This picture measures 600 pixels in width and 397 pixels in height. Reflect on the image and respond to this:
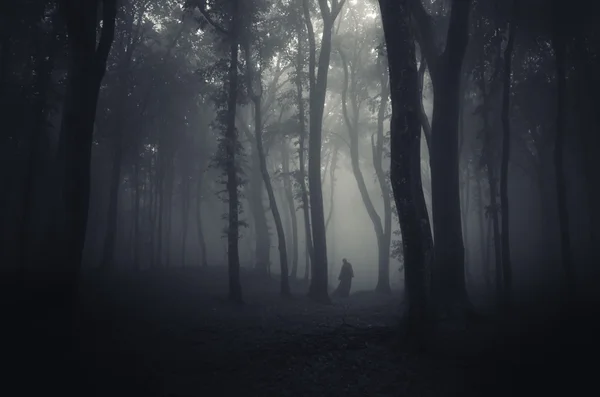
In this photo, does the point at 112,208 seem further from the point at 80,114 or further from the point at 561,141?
the point at 561,141

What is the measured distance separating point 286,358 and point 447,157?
8.09 meters

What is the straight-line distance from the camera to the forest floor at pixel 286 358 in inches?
251

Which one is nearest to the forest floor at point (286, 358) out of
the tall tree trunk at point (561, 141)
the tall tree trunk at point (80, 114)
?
the tall tree trunk at point (80, 114)

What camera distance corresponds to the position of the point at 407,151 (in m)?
8.23

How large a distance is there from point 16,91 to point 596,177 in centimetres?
3372

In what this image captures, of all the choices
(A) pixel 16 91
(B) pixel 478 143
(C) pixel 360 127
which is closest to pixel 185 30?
(A) pixel 16 91

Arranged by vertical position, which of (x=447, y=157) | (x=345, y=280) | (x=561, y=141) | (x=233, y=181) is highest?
(x=561, y=141)

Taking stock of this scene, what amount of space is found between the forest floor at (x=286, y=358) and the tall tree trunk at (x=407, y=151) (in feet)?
3.83

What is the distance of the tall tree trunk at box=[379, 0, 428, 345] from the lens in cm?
801

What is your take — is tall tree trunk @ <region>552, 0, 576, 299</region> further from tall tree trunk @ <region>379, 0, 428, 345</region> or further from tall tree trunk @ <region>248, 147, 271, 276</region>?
tall tree trunk @ <region>248, 147, 271, 276</region>

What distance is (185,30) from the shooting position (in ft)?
89.6

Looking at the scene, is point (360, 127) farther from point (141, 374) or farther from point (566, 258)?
point (141, 374)

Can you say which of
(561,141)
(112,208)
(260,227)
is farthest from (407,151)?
(260,227)

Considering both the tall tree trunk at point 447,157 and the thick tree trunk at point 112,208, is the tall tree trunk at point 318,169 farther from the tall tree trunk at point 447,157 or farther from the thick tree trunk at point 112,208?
the thick tree trunk at point 112,208
